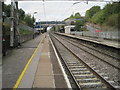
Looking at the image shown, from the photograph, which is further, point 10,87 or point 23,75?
point 23,75

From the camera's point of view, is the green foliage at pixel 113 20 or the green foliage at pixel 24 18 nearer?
the green foliage at pixel 113 20

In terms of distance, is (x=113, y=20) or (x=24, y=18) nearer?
(x=113, y=20)

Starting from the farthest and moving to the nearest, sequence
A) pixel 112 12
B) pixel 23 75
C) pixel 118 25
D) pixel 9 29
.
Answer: pixel 9 29
pixel 23 75
pixel 112 12
pixel 118 25

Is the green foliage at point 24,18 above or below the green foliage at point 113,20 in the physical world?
above

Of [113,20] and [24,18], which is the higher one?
[24,18]

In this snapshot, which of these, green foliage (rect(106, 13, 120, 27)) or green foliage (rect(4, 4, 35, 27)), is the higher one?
green foliage (rect(4, 4, 35, 27))

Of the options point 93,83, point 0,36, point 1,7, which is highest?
point 1,7

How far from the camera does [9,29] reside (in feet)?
Result: 59.4

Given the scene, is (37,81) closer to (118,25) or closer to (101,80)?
(101,80)

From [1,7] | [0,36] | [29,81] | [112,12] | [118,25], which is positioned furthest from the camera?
[1,7]

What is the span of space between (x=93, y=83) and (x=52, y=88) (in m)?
1.71

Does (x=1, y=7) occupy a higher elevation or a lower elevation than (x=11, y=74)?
higher

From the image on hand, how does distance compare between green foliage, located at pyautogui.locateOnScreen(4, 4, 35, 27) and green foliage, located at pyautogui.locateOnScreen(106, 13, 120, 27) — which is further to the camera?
green foliage, located at pyautogui.locateOnScreen(4, 4, 35, 27)

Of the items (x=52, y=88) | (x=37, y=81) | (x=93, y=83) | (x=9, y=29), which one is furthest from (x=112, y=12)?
(x=9, y=29)
